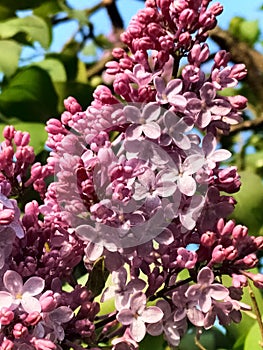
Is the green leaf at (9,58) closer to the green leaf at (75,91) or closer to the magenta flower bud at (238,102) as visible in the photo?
the green leaf at (75,91)

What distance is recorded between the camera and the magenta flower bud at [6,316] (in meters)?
0.54

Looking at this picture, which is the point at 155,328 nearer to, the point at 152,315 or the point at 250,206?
the point at 152,315

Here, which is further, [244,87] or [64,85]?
[244,87]

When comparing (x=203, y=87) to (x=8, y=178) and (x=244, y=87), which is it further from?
(x=244, y=87)

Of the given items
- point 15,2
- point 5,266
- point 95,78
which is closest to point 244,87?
point 95,78

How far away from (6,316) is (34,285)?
0.03m

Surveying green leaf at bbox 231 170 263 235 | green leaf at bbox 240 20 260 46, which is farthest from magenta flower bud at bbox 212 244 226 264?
green leaf at bbox 240 20 260 46

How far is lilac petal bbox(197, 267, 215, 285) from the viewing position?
1.94 ft

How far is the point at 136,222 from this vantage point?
57 cm

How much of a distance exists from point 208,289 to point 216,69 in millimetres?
175

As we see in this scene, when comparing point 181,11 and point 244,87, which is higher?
point 181,11

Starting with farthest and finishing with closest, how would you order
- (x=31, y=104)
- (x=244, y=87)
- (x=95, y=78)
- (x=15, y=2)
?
(x=244, y=87) < (x=95, y=78) < (x=15, y=2) < (x=31, y=104)

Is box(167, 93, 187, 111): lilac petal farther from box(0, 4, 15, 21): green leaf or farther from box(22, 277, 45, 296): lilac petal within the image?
box(0, 4, 15, 21): green leaf

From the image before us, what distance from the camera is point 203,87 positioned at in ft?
2.03
